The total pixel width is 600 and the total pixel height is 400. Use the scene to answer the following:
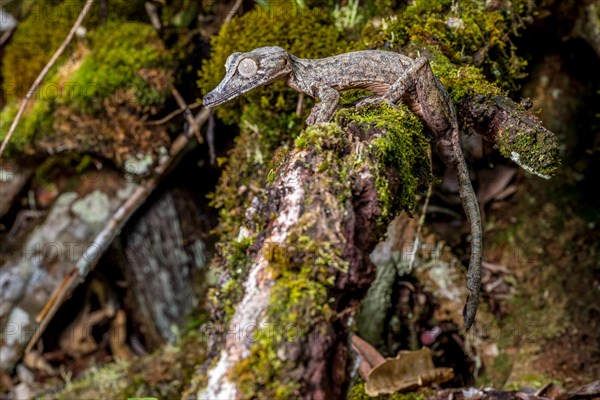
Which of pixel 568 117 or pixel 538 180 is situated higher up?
pixel 568 117

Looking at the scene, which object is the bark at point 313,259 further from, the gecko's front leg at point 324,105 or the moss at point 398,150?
the gecko's front leg at point 324,105

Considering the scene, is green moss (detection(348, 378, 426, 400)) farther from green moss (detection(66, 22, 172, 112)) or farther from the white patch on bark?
green moss (detection(66, 22, 172, 112))

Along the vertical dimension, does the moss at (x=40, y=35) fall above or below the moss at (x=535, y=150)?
above

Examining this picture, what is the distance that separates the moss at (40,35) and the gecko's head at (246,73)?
2.37 m

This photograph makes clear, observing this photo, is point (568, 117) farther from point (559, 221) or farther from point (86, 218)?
point (86, 218)

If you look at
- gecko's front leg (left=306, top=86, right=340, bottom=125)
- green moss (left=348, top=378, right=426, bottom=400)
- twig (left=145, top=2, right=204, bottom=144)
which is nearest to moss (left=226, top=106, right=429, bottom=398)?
gecko's front leg (left=306, top=86, right=340, bottom=125)

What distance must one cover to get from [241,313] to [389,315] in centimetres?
219

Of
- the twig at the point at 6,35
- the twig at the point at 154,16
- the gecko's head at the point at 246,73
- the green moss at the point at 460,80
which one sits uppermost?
the twig at the point at 6,35

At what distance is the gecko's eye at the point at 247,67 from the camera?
276cm

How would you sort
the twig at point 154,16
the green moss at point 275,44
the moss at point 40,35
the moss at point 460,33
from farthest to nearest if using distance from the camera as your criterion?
1. the moss at point 40,35
2. the twig at point 154,16
3. the green moss at point 275,44
4. the moss at point 460,33

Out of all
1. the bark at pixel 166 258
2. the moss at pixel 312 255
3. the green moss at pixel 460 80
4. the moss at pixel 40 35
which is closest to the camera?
the moss at pixel 312 255

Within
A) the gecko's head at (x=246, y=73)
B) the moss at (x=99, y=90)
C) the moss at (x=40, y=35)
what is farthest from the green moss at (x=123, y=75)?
the gecko's head at (x=246, y=73)

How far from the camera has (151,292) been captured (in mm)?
4977

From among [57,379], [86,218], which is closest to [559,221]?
[86,218]
